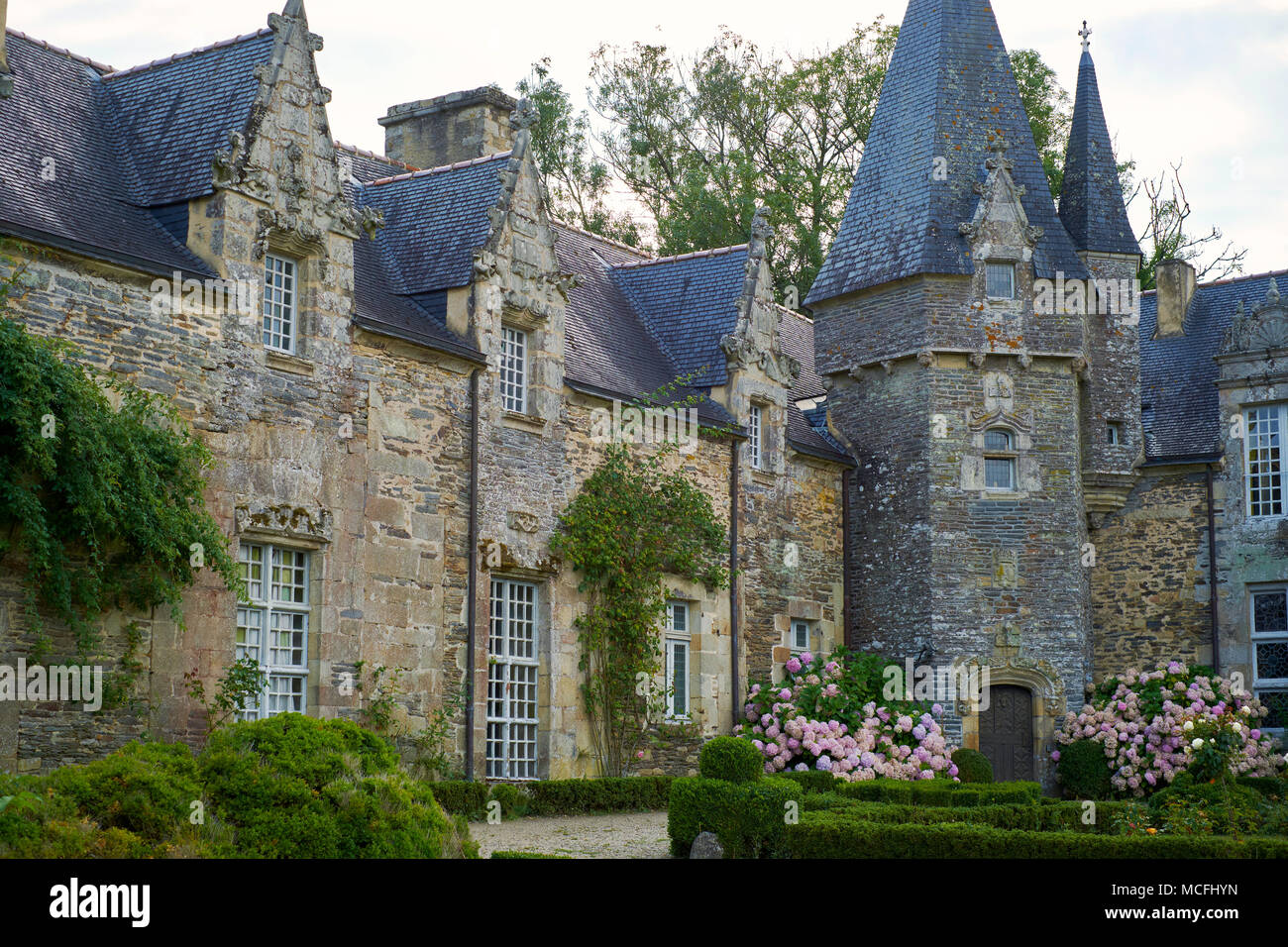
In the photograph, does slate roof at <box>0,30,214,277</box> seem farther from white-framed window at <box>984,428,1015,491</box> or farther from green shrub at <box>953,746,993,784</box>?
white-framed window at <box>984,428,1015,491</box>

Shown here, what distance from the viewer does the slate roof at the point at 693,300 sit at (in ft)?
71.2

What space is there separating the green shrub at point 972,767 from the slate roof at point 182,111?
1224 cm

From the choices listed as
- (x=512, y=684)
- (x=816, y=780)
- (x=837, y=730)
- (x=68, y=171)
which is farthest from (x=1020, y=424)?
(x=68, y=171)

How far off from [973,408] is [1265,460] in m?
5.31

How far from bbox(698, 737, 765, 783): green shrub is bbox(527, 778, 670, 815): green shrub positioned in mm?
4528

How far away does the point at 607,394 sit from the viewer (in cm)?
1889

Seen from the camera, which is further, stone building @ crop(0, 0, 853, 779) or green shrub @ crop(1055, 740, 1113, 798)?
green shrub @ crop(1055, 740, 1113, 798)

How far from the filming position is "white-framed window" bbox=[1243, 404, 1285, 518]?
23.9 metres

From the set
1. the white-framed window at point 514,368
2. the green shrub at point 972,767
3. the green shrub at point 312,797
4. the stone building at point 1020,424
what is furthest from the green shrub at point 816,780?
the green shrub at point 312,797

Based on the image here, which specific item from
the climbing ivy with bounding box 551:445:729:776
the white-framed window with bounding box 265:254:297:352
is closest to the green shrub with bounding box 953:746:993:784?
the climbing ivy with bounding box 551:445:729:776

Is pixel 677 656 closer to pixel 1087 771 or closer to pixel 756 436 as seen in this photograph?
pixel 756 436

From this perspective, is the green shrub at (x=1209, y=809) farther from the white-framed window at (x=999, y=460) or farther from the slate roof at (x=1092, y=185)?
the slate roof at (x=1092, y=185)

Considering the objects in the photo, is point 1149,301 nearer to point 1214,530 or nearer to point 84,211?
point 1214,530

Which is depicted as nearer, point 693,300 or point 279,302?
point 279,302
